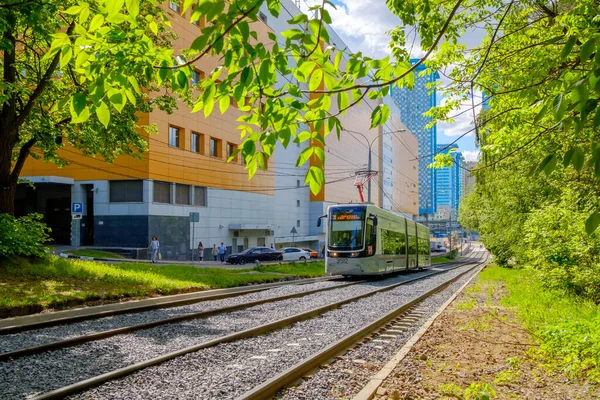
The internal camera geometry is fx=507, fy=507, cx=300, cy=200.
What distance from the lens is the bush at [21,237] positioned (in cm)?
1517

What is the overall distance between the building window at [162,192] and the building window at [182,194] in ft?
3.18

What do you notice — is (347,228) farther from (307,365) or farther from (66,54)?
(66,54)

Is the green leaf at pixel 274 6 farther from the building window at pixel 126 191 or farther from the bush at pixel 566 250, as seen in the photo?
the building window at pixel 126 191

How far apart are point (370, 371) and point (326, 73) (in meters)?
4.71

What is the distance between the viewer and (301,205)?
64.2 metres

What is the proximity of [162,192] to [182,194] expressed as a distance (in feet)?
8.12

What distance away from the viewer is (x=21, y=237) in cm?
1559

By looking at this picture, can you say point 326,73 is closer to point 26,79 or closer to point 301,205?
point 26,79

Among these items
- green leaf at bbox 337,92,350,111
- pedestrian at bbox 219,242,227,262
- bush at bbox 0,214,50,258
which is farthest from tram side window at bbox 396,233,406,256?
green leaf at bbox 337,92,350,111

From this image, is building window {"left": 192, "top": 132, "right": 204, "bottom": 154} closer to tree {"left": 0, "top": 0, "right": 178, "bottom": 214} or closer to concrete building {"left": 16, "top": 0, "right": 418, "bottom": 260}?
concrete building {"left": 16, "top": 0, "right": 418, "bottom": 260}

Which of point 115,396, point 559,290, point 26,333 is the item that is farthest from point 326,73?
point 559,290

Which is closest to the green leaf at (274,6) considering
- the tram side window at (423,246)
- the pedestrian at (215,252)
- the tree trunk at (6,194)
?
the tree trunk at (6,194)

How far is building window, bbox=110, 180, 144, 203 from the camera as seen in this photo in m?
37.6

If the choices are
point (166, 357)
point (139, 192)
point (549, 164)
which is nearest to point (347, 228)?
point (166, 357)
